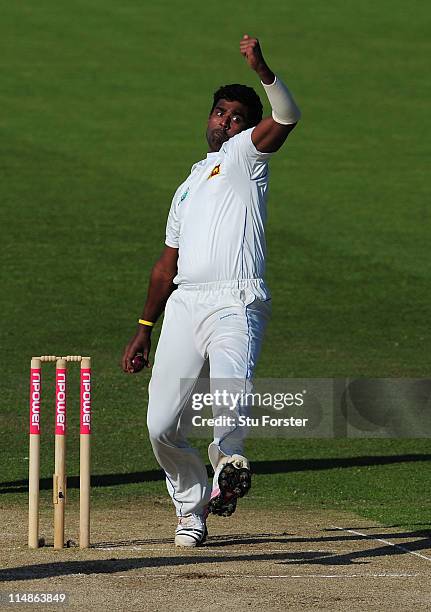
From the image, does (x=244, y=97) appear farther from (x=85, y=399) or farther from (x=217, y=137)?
(x=85, y=399)

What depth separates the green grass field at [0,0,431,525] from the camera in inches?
458

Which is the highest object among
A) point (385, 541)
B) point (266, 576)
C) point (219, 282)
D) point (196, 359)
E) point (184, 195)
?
point (184, 195)

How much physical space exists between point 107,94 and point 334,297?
1491 cm

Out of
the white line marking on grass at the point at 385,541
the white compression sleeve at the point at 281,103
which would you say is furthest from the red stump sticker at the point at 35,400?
the white line marking on grass at the point at 385,541

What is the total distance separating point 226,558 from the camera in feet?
23.5

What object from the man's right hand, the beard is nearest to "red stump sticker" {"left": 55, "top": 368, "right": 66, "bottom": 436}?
the man's right hand

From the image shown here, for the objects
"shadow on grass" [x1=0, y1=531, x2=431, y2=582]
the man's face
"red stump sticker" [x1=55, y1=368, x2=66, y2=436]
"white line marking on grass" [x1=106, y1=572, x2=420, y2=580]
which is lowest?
"white line marking on grass" [x1=106, y1=572, x2=420, y2=580]

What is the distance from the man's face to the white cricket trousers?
2.59ft

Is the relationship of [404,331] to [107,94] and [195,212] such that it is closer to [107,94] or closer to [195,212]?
[195,212]

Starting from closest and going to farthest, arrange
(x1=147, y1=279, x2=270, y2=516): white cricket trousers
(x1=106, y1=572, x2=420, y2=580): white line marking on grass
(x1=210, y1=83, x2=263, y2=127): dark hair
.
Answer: (x1=106, y1=572, x2=420, y2=580): white line marking on grass
(x1=147, y1=279, x2=270, y2=516): white cricket trousers
(x1=210, y1=83, x2=263, y2=127): dark hair

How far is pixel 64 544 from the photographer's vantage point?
7363 millimetres

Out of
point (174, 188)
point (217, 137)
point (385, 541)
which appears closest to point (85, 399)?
point (217, 137)

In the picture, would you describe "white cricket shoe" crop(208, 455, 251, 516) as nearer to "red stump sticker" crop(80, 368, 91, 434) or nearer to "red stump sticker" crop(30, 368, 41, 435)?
"red stump sticker" crop(80, 368, 91, 434)

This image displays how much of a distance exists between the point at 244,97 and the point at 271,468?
416 centimetres
